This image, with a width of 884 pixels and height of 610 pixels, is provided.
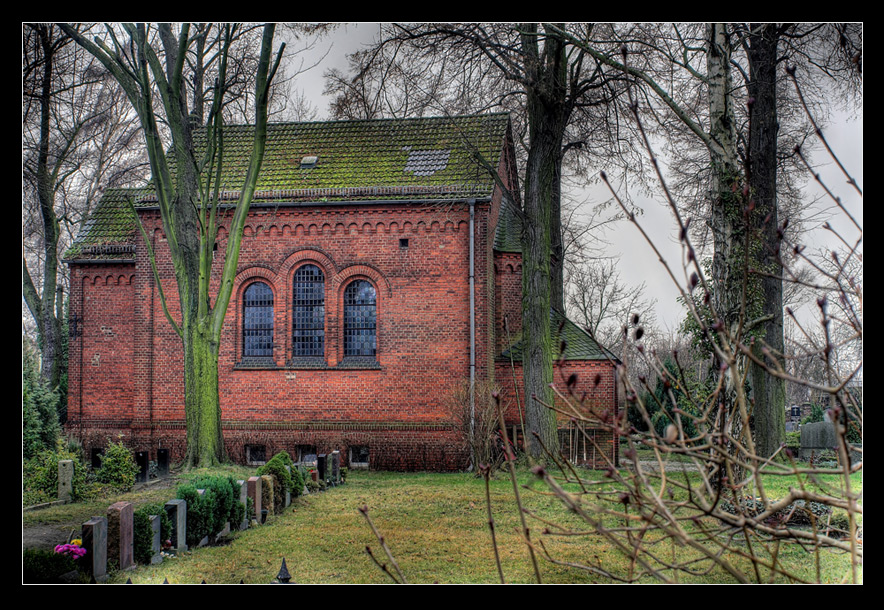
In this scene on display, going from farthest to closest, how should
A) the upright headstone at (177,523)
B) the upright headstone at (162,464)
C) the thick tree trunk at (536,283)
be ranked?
the thick tree trunk at (536,283) < the upright headstone at (162,464) < the upright headstone at (177,523)

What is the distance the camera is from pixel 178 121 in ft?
46.4

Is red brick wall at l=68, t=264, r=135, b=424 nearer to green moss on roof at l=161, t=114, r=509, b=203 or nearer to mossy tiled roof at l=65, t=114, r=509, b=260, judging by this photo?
mossy tiled roof at l=65, t=114, r=509, b=260

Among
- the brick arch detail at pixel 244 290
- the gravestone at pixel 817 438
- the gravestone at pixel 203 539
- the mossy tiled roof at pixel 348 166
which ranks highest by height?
the mossy tiled roof at pixel 348 166

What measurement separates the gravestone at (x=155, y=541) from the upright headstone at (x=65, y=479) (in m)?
3.85

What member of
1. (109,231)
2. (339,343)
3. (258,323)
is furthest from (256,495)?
(109,231)

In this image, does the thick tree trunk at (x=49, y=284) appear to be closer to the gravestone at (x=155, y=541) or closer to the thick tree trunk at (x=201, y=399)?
the thick tree trunk at (x=201, y=399)

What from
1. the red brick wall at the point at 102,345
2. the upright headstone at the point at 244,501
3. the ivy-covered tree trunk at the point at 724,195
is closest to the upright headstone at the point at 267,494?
the upright headstone at the point at 244,501

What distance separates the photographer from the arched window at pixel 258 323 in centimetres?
1912

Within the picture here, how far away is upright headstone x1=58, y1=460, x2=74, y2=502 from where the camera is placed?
36.0ft

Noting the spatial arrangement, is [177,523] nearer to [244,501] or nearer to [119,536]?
[119,536]

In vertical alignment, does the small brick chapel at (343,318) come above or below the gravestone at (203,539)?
above
